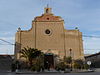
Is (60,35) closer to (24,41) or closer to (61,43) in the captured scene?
(61,43)

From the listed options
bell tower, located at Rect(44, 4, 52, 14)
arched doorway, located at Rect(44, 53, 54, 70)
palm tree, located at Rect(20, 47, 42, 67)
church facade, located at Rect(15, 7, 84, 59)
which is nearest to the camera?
palm tree, located at Rect(20, 47, 42, 67)

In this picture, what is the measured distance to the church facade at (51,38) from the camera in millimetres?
50562

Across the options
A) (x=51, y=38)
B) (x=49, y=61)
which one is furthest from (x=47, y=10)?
(x=49, y=61)

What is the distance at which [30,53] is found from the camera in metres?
45.9

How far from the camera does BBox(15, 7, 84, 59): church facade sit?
5056 centimetres

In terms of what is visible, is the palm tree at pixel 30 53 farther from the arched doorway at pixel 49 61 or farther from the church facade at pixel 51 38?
the arched doorway at pixel 49 61

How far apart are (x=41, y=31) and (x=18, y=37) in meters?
6.17

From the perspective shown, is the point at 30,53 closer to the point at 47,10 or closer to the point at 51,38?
the point at 51,38

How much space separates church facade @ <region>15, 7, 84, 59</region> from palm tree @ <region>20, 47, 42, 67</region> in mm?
2525

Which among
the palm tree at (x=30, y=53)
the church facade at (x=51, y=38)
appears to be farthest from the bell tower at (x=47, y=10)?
the palm tree at (x=30, y=53)

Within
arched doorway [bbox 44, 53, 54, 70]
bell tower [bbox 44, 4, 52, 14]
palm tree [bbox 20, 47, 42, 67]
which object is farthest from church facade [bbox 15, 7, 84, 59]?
palm tree [bbox 20, 47, 42, 67]

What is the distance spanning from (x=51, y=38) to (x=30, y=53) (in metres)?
8.03

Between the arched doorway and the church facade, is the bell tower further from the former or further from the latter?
the arched doorway

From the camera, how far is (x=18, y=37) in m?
50.8
